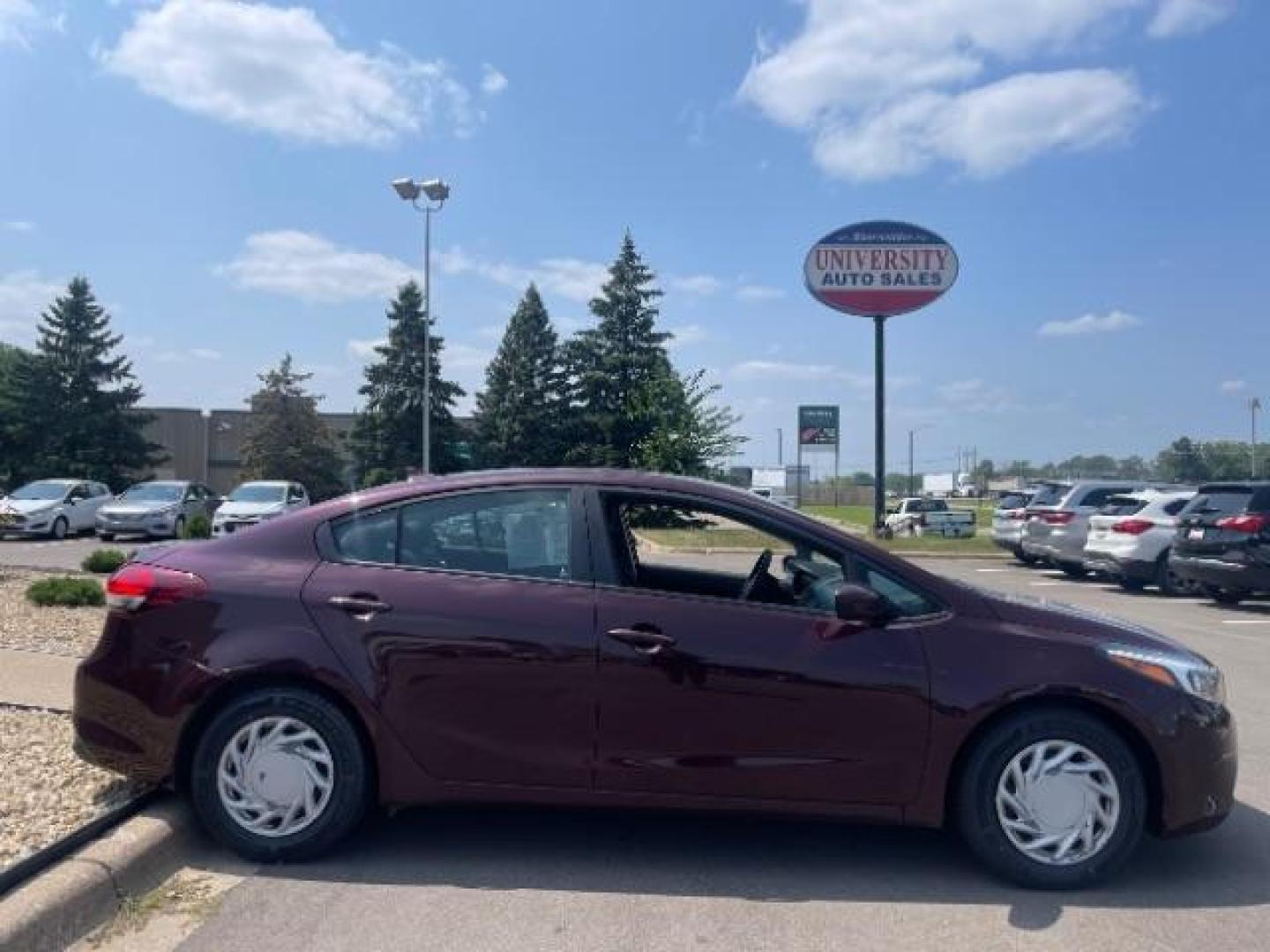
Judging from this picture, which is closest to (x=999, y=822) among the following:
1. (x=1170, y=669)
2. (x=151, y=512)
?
(x=1170, y=669)

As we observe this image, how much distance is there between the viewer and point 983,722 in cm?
447

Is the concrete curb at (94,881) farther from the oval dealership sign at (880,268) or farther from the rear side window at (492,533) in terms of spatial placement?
the oval dealership sign at (880,268)

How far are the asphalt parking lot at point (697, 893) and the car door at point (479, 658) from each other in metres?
0.44

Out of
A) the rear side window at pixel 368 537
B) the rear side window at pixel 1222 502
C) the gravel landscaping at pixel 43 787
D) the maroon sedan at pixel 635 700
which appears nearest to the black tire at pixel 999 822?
the maroon sedan at pixel 635 700

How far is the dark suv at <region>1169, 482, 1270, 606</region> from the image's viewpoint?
14.2 m

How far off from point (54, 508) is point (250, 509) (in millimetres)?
5838

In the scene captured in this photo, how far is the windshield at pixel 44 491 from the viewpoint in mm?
27594

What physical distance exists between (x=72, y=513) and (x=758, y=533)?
88.5 feet

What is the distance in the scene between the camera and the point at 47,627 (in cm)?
934

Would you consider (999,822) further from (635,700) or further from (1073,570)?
(1073,570)

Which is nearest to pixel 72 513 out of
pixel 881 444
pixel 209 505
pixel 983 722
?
pixel 209 505

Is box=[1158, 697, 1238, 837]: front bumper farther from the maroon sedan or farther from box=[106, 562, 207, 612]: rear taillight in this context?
box=[106, 562, 207, 612]: rear taillight

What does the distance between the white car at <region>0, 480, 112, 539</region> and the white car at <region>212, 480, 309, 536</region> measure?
14.4 feet

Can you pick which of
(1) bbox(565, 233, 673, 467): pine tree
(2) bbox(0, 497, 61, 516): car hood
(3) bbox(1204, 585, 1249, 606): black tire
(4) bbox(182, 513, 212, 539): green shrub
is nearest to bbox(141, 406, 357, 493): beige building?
(1) bbox(565, 233, 673, 467): pine tree
